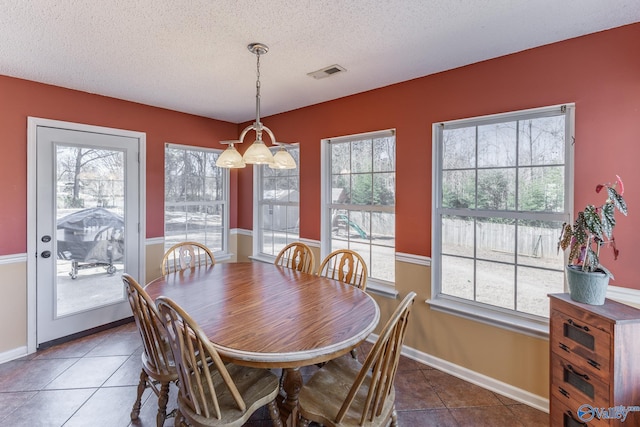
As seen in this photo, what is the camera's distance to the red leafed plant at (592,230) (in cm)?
155

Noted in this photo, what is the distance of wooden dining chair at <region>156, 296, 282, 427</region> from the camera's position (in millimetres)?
1244

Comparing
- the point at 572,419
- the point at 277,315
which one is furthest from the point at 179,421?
the point at 572,419

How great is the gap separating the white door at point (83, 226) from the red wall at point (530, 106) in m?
2.12

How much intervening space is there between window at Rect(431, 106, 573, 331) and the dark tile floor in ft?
1.91

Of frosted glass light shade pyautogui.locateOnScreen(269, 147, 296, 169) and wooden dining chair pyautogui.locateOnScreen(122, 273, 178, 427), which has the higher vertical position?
frosted glass light shade pyautogui.locateOnScreen(269, 147, 296, 169)

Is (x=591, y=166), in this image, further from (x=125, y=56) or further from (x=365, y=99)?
(x=125, y=56)

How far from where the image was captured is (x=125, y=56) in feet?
7.26

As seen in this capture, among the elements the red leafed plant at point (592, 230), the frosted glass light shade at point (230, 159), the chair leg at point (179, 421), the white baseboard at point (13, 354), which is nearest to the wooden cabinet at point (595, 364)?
the red leafed plant at point (592, 230)

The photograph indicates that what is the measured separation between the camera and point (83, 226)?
3012mm

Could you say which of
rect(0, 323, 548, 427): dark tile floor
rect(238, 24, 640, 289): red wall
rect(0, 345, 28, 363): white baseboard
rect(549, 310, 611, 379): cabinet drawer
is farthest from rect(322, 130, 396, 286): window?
rect(0, 345, 28, 363): white baseboard

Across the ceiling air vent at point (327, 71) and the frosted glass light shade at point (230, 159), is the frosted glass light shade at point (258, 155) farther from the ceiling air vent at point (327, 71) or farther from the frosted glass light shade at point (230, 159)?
the ceiling air vent at point (327, 71)

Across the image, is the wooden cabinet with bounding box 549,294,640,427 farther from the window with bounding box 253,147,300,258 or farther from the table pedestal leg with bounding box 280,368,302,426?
the window with bounding box 253,147,300,258

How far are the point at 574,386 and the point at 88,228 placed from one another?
161 inches

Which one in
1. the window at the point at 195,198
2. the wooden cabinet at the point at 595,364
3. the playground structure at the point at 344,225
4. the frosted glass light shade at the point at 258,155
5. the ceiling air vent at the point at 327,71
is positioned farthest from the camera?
the window at the point at 195,198
